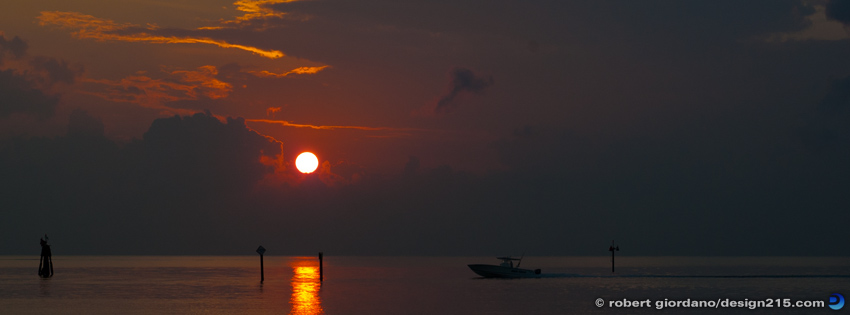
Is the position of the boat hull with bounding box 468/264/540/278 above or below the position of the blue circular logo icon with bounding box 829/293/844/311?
above

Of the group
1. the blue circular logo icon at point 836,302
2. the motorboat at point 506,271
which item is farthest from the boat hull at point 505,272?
the blue circular logo icon at point 836,302

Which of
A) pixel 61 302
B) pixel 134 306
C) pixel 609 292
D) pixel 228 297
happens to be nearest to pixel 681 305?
pixel 609 292

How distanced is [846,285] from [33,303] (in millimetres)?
75914

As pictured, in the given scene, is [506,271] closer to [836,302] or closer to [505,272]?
[505,272]

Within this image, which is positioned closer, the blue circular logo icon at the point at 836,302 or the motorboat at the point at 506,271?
the blue circular logo icon at the point at 836,302

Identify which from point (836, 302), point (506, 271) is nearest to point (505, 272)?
point (506, 271)

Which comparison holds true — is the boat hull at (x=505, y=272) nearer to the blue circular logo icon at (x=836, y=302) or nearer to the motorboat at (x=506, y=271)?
the motorboat at (x=506, y=271)

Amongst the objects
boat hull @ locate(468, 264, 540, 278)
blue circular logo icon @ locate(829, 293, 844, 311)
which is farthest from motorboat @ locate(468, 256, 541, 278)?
blue circular logo icon @ locate(829, 293, 844, 311)

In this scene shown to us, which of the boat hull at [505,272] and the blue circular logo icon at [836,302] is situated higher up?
the boat hull at [505,272]

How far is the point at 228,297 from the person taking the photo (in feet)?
202

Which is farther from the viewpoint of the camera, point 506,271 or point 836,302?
point 506,271

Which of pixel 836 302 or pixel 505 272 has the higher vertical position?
pixel 505 272

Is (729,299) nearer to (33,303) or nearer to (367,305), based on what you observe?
(367,305)

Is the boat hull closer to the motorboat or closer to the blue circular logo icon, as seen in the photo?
the motorboat
